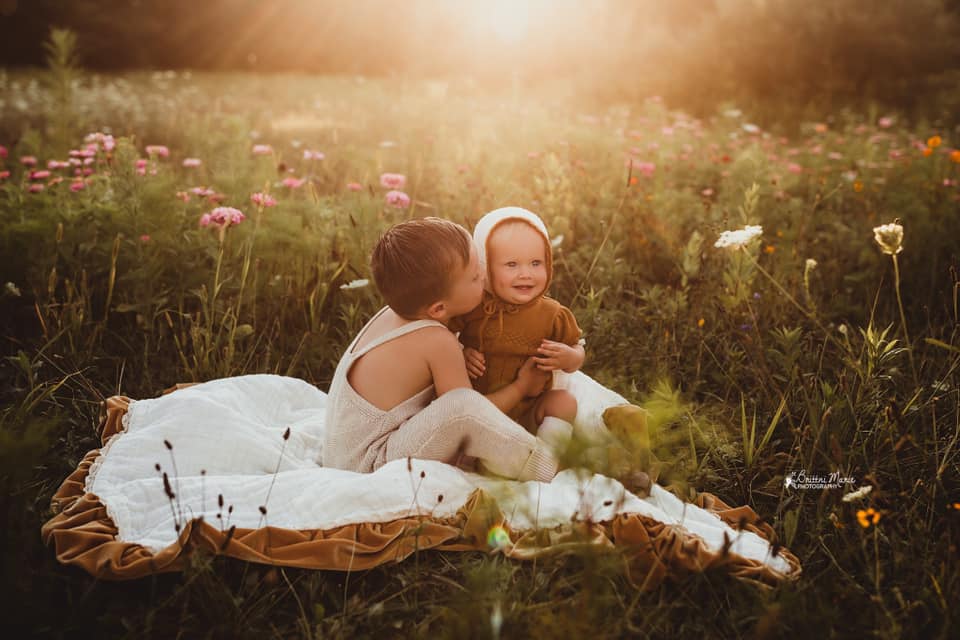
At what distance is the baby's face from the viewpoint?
8.25 ft

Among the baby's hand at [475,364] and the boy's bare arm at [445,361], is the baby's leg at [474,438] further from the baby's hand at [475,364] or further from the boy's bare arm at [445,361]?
the baby's hand at [475,364]

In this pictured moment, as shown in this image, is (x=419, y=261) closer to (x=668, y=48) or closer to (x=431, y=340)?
(x=431, y=340)

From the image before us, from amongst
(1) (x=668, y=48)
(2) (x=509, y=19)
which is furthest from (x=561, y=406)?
(2) (x=509, y=19)

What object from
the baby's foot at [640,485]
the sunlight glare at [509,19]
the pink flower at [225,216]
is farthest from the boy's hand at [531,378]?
the sunlight glare at [509,19]

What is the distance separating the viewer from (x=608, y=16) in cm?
1298

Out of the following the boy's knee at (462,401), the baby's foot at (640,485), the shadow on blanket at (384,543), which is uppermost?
the boy's knee at (462,401)

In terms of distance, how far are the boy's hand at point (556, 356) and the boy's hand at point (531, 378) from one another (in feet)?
0.12

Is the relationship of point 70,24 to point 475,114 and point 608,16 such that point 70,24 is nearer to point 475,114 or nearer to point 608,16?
point 608,16

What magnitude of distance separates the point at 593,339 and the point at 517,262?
0.87 metres

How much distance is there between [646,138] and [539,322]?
3.69 m

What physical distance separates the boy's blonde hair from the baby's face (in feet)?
0.67

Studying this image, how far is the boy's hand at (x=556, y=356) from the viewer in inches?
99.8

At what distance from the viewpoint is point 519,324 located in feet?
8.57

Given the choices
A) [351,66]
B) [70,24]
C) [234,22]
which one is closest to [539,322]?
[351,66]
